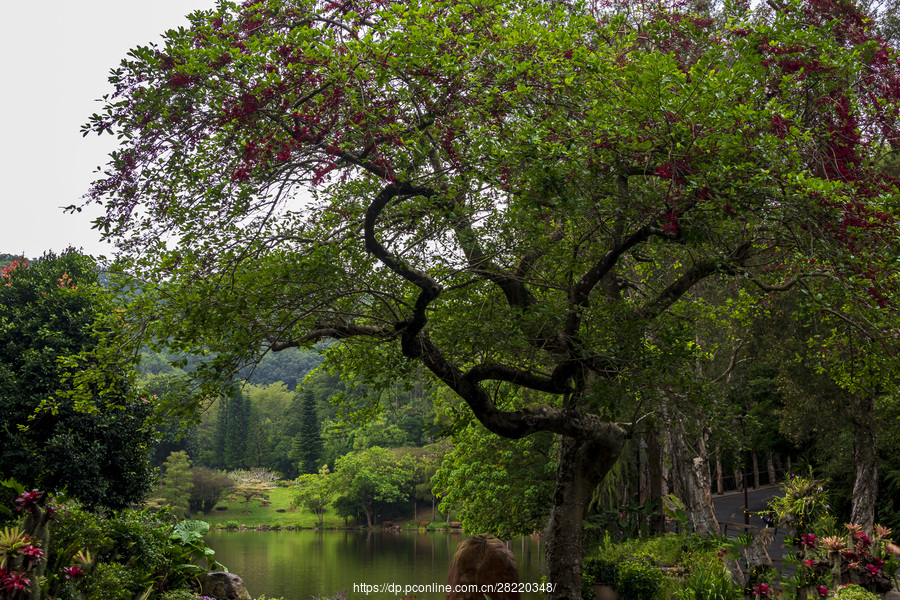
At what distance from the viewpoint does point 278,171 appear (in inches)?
245

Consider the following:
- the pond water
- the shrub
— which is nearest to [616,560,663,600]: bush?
the shrub

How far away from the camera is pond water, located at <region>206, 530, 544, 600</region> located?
21.2 meters

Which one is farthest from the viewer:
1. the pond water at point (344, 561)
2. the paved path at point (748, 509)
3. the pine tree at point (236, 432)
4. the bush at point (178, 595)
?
the pine tree at point (236, 432)

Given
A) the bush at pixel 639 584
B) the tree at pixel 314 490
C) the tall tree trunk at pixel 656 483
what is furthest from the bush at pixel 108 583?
the tree at pixel 314 490

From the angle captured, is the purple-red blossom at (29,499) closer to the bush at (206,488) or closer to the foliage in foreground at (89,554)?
the foliage in foreground at (89,554)

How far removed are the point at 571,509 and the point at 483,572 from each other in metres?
3.72

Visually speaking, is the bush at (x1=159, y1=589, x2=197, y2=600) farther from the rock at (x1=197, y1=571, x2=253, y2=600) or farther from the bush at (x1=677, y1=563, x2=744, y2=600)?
the bush at (x1=677, y1=563, x2=744, y2=600)

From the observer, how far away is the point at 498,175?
6.00m

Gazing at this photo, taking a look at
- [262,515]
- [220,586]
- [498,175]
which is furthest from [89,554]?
[262,515]

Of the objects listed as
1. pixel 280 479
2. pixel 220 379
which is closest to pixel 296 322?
pixel 220 379

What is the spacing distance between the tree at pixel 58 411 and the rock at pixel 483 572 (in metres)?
5.61

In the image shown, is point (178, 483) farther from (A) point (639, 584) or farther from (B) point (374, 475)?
(A) point (639, 584)

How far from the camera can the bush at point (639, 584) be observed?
969cm

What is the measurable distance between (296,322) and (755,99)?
207 inches
